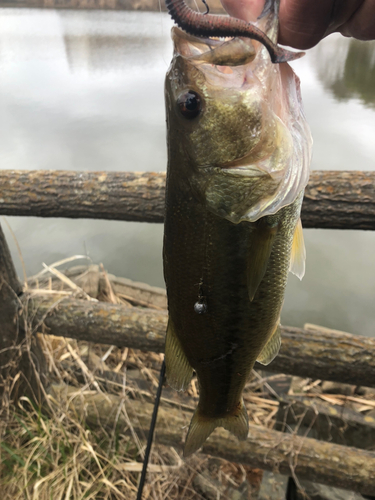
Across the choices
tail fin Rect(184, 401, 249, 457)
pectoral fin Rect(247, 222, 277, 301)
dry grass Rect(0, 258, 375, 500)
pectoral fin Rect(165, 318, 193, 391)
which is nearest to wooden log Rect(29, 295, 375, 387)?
dry grass Rect(0, 258, 375, 500)

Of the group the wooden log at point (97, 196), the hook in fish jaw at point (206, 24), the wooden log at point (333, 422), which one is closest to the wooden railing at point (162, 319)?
the wooden log at point (97, 196)

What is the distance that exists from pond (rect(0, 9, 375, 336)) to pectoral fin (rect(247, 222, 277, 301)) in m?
0.91

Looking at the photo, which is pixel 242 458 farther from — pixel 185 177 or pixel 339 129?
pixel 339 129

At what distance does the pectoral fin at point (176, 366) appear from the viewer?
740mm

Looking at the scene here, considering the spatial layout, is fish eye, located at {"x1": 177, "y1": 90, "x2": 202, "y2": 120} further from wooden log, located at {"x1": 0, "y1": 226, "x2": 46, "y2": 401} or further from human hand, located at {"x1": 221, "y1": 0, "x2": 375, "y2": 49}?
wooden log, located at {"x1": 0, "y1": 226, "x2": 46, "y2": 401}

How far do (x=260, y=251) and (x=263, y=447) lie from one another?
49.0 inches

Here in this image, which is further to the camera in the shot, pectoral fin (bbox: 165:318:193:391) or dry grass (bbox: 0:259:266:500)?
dry grass (bbox: 0:259:266:500)

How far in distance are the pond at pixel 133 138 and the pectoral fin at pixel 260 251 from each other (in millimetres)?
912

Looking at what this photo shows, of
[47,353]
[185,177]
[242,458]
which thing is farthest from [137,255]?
[185,177]

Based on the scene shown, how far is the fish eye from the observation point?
1.88ft

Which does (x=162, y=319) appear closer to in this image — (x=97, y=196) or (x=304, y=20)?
(x=97, y=196)

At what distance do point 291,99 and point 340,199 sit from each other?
0.62 m

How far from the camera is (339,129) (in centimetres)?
418

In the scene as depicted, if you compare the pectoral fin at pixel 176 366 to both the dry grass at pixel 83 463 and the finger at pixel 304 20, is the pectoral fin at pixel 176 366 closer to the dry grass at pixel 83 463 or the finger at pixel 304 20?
the finger at pixel 304 20
